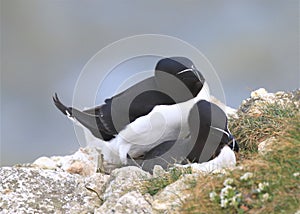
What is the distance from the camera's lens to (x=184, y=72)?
679cm

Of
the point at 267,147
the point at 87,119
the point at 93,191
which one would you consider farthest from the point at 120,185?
the point at 87,119

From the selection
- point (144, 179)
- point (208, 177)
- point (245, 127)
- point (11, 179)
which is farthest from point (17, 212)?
point (245, 127)

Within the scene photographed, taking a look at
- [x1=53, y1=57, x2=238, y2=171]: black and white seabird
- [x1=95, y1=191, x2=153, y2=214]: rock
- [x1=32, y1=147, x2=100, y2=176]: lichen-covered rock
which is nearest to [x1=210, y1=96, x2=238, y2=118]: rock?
[x1=53, y1=57, x2=238, y2=171]: black and white seabird

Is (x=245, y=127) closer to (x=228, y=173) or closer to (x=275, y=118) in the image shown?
(x=275, y=118)

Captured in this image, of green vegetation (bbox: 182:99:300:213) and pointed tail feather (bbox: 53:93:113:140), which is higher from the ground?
pointed tail feather (bbox: 53:93:113:140)

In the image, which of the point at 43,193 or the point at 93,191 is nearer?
the point at 93,191

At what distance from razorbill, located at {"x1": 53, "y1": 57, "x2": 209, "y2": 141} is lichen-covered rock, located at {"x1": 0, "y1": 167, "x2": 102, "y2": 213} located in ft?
4.06

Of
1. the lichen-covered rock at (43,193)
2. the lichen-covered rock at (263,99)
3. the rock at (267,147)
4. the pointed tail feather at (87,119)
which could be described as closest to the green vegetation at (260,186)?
the rock at (267,147)

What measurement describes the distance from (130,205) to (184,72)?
105 inches

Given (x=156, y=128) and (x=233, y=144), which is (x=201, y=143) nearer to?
(x=233, y=144)

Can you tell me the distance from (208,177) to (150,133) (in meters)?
2.23

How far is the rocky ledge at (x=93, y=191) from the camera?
4.50 m

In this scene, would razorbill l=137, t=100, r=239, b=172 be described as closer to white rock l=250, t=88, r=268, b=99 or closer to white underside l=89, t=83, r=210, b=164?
white underside l=89, t=83, r=210, b=164

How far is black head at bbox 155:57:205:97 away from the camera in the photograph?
679 cm
